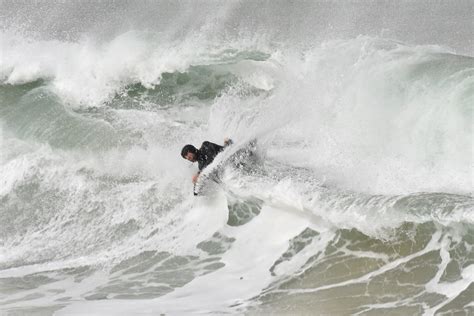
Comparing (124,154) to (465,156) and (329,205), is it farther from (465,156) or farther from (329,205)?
(465,156)

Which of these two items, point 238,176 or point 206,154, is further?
point 206,154

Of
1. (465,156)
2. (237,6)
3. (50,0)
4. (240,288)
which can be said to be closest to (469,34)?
(237,6)

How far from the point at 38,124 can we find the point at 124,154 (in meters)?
2.74

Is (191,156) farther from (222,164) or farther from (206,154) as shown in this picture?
(222,164)

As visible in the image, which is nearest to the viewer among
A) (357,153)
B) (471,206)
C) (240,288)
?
(471,206)

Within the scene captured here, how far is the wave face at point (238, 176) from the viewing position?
768 cm

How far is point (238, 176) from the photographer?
970cm

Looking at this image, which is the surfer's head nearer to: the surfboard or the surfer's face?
the surfer's face

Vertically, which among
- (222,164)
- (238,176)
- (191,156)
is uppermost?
(191,156)

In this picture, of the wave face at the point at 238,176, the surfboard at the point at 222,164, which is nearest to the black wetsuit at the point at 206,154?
the surfboard at the point at 222,164

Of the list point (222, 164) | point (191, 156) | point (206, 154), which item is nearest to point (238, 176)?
point (222, 164)

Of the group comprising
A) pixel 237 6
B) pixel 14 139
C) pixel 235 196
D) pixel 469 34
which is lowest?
pixel 235 196

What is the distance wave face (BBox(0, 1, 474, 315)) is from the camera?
7.68m

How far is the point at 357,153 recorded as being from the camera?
35.0 ft
